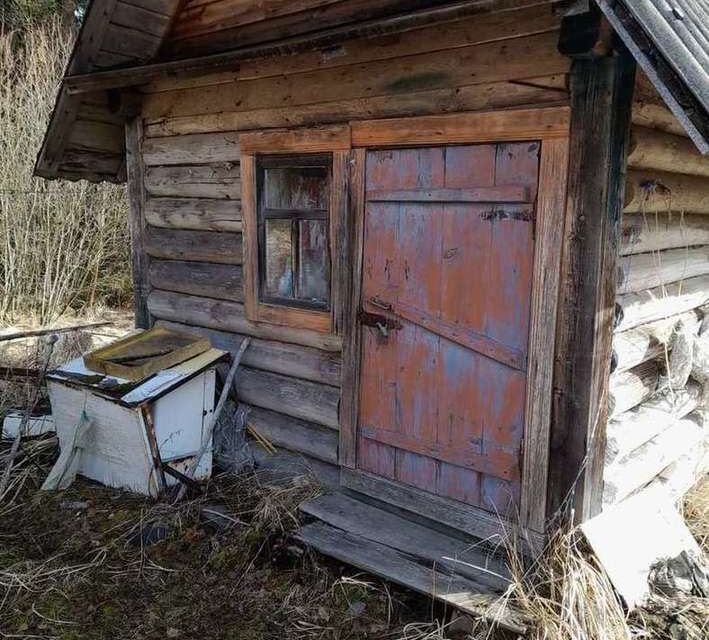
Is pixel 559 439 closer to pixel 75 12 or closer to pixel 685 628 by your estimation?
pixel 685 628

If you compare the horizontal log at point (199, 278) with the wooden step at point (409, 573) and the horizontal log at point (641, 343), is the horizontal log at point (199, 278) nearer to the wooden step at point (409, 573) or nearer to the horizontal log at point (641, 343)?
the wooden step at point (409, 573)

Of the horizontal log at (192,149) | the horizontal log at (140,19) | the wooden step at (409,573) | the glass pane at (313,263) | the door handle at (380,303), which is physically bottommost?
the wooden step at (409,573)

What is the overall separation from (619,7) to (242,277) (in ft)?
9.89

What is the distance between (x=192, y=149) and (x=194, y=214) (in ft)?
1.53

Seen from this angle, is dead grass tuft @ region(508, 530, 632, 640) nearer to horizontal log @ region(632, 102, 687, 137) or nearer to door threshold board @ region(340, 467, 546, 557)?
door threshold board @ region(340, 467, 546, 557)

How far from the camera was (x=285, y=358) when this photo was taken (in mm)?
4656

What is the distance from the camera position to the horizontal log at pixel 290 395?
174 inches

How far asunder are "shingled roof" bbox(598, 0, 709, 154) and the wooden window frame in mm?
1775

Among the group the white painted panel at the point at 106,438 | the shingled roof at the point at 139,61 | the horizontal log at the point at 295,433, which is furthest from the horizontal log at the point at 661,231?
the white painted panel at the point at 106,438

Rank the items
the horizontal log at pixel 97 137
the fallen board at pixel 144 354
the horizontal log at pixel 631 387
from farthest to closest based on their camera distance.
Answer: the horizontal log at pixel 97 137 < the fallen board at pixel 144 354 < the horizontal log at pixel 631 387

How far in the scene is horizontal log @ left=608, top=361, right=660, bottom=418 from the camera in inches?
129

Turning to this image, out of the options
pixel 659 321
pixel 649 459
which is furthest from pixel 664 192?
pixel 649 459

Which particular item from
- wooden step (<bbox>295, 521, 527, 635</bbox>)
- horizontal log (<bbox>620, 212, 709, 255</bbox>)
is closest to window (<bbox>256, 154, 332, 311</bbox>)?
wooden step (<bbox>295, 521, 527, 635</bbox>)

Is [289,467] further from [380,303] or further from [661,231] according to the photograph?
[661,231]
